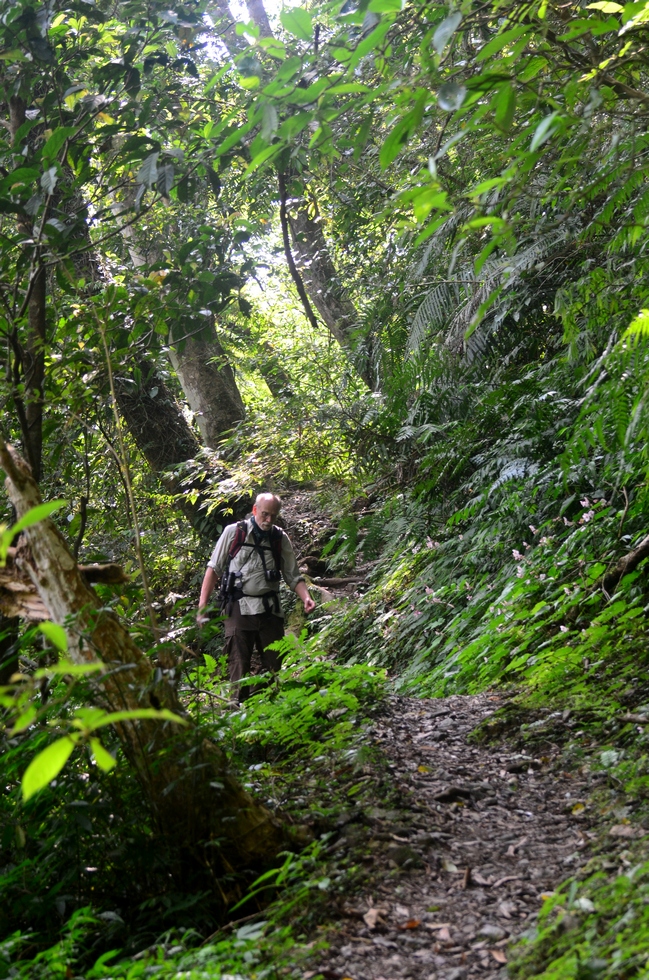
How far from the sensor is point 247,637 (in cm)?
685

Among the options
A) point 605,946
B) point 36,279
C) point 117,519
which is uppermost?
point 36,279

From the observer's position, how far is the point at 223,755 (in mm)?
2990

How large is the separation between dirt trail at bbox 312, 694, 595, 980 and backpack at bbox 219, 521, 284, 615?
2772 mm

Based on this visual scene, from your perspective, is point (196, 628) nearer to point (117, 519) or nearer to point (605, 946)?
point (605, 946)

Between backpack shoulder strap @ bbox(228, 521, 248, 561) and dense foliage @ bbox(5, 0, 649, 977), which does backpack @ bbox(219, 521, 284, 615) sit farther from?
dense foliage @ bbox(5, 0, 649, 977)

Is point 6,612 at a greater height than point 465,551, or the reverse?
point 6,612

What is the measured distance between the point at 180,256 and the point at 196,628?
100 inches

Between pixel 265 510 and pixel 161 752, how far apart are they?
4.13m

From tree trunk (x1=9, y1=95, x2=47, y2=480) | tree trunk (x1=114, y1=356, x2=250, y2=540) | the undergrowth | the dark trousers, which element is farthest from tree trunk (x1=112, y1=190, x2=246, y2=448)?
the undergrowth

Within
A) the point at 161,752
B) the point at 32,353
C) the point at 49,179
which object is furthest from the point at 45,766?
the point at 32,353

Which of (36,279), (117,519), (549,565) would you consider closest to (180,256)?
(36,279)

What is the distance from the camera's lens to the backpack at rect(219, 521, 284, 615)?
264 inches

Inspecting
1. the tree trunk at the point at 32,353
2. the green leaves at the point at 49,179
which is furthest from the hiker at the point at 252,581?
the green leaves at the point at 49,179

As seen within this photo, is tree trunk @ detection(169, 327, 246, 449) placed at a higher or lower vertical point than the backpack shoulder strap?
higher
